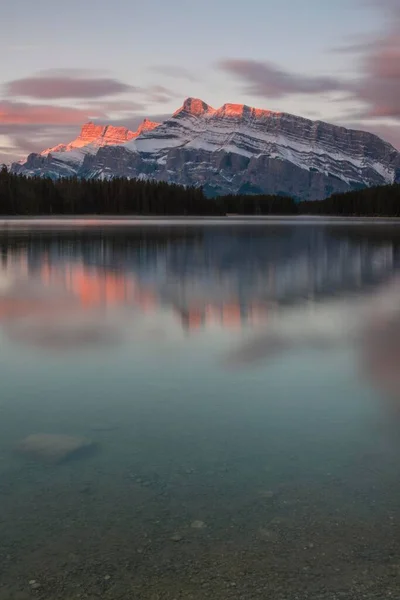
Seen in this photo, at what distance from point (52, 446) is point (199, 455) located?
85.0 inches

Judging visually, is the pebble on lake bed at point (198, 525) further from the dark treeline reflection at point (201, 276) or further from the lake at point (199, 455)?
the dark treeline reflection at point (201, 276)

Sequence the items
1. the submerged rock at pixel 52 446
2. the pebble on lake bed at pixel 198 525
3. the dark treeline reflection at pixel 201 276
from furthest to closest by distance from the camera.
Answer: the dark treeline reflection at pixel 201 276 → the submerged rock at pixel 52 446 → the pebble on lake bed at pixel 198 525

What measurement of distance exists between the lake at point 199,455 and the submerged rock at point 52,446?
41 mm

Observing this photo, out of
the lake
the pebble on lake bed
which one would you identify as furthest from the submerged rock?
the pebble on lake bed

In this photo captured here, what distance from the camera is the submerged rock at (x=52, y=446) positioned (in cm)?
920

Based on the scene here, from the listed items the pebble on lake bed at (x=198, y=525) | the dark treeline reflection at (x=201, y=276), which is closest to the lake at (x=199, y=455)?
the pebble on lake bed at (x=198, y=525)

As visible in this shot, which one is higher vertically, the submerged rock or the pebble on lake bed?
the submerged rock

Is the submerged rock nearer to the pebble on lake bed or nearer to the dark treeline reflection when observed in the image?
the pebble on lake bed

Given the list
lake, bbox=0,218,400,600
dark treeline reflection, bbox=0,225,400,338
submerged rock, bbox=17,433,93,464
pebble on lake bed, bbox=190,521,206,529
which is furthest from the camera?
dark treeline reflection, bbox=0,225,400,338

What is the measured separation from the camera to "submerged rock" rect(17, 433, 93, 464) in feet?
30.2

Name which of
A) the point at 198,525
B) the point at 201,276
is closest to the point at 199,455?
the point at 198,525

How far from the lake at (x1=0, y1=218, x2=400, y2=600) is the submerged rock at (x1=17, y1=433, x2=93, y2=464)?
0.13 ft

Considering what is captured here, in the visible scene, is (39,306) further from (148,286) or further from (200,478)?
(200,478)

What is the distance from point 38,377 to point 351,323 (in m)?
10.2
